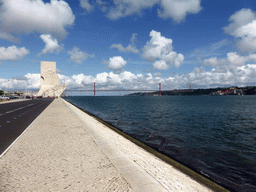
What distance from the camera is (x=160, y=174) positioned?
5.02m

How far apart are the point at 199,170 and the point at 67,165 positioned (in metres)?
5.57

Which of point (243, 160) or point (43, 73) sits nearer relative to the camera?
point (243, 160)

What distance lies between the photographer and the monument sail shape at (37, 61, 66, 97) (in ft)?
452

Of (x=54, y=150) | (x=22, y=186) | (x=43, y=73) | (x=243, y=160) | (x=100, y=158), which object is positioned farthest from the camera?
(x=43, y=73)

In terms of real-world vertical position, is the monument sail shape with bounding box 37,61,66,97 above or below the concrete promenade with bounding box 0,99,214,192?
above

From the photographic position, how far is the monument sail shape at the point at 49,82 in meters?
138

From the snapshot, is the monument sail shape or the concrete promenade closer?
A: the concrete promenade

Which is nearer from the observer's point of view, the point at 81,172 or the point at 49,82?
the point at 81,172

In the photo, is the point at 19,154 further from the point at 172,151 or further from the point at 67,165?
the point at 172,151

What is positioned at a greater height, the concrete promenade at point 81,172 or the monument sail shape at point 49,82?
the monument sail shape at point 49,82

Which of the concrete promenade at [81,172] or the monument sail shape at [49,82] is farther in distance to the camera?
the monument sail shape at [49,82]

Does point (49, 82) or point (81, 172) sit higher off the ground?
point (49, 82)

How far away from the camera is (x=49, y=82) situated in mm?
148125

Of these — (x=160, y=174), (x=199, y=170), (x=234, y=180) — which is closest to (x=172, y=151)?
(x=199, y=170)
